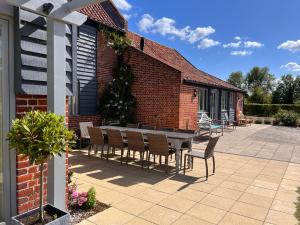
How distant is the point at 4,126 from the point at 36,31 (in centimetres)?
111

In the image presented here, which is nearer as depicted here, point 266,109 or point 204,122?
point 204,122

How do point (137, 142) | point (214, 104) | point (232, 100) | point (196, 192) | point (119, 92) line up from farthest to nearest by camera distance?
point (232, 100), point (214, 104), point (119, 92), point (137, 142), point (196, 192)

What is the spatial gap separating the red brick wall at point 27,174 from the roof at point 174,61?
7750mm

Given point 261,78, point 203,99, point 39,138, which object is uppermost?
point 261,78

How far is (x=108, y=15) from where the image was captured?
10531 millimetres

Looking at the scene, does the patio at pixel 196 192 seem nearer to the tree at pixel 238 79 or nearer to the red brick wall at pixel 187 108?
the red brick wall at pixel 187 108

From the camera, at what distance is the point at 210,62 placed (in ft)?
192

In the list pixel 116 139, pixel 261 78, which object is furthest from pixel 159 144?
pixel 261 78

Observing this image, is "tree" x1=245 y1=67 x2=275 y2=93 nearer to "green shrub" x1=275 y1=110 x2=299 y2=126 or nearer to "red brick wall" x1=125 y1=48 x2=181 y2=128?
Result: "green shrub" x1=275 y1=110 x2=299 y2=126

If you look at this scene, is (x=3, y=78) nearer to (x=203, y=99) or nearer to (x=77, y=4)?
(x=77, y=4)

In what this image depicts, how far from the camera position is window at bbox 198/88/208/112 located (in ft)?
43.4

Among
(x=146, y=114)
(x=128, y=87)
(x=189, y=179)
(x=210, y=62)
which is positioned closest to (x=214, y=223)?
(x=189, y=179)

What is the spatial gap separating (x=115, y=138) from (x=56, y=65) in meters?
4.21

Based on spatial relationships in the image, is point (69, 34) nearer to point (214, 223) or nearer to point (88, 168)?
point (214, 223)
